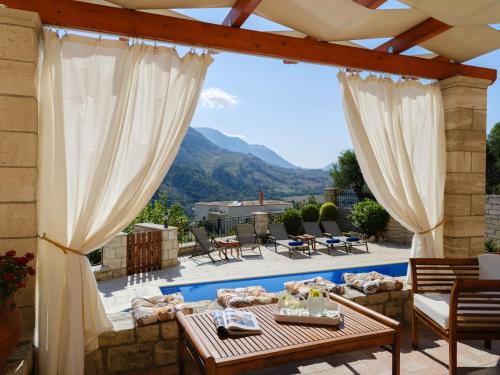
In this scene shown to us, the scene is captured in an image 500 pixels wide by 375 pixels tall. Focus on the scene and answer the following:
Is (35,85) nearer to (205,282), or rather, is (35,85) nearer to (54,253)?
(54,253)

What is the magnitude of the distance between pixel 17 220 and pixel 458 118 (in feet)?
15.0

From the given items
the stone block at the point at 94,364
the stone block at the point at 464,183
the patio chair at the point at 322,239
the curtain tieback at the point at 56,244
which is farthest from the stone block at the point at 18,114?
the patio chair at the point at 322,239

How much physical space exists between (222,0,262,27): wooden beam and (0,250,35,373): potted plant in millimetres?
2407

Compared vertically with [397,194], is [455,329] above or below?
below

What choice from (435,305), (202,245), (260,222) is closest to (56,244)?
(435,305)

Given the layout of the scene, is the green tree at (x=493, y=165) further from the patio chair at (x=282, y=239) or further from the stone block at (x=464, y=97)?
the stone block at (x=464, y=97)

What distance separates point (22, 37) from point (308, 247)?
7.79m

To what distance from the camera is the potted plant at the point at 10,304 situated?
80.2 inches

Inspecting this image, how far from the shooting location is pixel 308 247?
364 inches

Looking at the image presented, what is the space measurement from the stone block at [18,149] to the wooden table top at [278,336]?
1.60 meters

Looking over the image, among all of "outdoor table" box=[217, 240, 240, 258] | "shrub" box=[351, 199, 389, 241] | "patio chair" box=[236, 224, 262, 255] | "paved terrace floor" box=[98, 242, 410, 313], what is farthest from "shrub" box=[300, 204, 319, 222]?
"outdoor table" box=[217, 240, 240, 258]

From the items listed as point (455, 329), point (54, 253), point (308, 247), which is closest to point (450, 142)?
point (455, 329)

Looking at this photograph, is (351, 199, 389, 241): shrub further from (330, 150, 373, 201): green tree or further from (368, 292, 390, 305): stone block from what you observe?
(368, 292, 390, 305): stone block

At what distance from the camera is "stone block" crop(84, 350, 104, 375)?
2.77m
